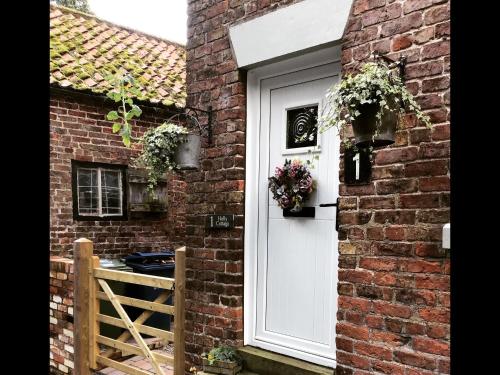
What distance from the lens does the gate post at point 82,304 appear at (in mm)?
4633

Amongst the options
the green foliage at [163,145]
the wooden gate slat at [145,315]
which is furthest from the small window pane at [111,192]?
the green foliage at [163,145]

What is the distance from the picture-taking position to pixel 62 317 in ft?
16.4

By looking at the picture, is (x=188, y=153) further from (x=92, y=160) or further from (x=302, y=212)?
(x=92, y=160)

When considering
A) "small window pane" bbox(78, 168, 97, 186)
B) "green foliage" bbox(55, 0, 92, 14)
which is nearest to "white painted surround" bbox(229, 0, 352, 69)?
"small window pane" bbox(78, 168, 97, 186)

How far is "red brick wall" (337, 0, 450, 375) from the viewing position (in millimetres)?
2471

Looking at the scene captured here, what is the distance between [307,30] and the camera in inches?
121

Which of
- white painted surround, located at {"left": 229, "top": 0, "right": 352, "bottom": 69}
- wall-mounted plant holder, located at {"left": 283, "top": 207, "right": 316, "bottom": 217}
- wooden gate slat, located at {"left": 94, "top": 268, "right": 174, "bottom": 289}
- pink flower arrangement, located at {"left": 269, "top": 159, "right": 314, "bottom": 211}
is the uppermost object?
white painted surround, located at {"left": 229, "top": 0, "right": 352, "bottom": 69}

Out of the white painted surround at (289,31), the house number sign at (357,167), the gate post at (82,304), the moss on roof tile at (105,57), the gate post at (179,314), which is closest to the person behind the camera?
the house number sign at (357,167)

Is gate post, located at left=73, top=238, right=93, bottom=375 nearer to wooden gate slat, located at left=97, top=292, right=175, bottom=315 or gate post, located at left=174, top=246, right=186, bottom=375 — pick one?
wooden gate slat, located at left=97, top=292, right=175, bottom=315

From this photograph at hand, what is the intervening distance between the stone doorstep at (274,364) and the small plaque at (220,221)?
0.96m

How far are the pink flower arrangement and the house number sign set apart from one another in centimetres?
38

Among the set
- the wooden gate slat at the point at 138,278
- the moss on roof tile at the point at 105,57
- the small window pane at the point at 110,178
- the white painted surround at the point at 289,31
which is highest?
the moss on roof tile at the point at 105,57

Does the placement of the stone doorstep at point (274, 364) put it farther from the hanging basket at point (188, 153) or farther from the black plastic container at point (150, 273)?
the black plastic container at point (150, 273)
